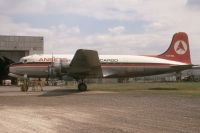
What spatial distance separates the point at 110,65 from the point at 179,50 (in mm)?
8351

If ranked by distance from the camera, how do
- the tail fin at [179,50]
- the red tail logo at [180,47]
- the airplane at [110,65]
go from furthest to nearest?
the red tail logo at [180,47] < the tail fin at [179,50] < the airplane at [110,65]

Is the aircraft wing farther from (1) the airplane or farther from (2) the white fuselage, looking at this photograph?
(2) the white fuselage

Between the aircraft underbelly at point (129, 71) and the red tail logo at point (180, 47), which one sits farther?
the red tail logo at point (180, 47)

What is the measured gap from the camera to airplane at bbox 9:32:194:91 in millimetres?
31609

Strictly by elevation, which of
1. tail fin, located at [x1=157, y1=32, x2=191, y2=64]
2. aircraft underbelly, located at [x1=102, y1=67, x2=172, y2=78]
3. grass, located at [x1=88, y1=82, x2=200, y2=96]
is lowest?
grass, located at [x1=88, y1=82, x2=200, y2=96]

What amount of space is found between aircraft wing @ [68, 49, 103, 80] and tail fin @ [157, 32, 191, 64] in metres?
8.95

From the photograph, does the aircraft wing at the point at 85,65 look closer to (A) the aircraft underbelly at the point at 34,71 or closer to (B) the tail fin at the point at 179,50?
(A) the aircraft underbelly at the point at 34,71

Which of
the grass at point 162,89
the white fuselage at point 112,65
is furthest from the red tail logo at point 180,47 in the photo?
the grass at point 162,89

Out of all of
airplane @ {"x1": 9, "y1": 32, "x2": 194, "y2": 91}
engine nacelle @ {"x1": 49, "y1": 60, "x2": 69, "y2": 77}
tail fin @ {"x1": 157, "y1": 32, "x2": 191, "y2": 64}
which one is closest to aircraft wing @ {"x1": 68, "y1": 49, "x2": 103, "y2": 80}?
airplane @ {"x1": 9, "y1": 32, "x2": 194, "y2": 91}

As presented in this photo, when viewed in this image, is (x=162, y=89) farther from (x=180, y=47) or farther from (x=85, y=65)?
(x=85, y=65)

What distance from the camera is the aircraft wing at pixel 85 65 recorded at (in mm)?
29320

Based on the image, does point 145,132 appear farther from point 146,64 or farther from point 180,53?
point 180,53

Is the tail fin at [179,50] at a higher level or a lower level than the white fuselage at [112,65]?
higher

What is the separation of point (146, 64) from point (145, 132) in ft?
84.2
